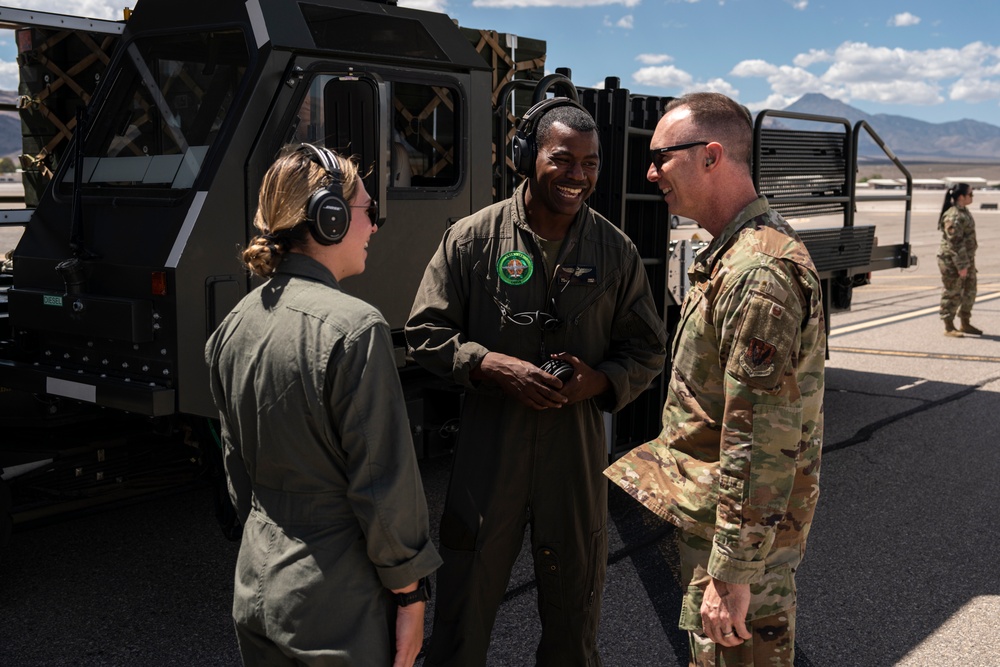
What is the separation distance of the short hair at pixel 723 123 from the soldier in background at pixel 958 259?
9.89m

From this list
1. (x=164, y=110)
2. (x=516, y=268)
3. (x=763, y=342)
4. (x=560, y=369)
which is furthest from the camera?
(x=164, y=110)

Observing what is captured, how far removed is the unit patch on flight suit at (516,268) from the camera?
3.11 metres

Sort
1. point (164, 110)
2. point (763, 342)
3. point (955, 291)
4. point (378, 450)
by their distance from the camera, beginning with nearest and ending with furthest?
1. point (378, 450)
2. point (763, 342)
3. point (164, 110)
4. point (955, 291)

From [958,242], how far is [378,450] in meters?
11.0

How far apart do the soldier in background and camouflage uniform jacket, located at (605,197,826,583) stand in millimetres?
9954

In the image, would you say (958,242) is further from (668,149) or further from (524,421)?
(668,149)

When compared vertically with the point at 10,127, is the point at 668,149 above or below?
below

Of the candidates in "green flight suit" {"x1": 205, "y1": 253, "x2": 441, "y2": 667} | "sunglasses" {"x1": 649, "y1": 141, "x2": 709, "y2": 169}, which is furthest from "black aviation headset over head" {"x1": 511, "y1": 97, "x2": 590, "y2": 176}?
"green flight suit" {"x1": 205, "y1": 253, "x2": 441, "y2": 667}

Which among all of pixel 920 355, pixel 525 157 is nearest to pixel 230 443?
pixel 525 157

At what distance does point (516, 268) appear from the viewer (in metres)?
3.11

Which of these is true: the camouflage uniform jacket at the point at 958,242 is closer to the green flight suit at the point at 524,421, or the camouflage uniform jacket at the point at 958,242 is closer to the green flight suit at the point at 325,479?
the green flight suit at the point at 524,421

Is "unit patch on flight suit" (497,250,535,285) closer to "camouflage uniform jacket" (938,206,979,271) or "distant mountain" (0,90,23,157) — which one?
"distant mountain" (0,90,23,157)

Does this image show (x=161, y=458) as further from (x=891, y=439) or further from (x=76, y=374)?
(x=891, y=439)

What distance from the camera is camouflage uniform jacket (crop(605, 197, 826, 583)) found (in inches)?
86.0
